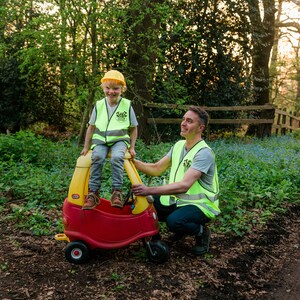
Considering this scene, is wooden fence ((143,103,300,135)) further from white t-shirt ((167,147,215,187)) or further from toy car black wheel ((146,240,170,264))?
toy car black wheel ((146,240,170,264))

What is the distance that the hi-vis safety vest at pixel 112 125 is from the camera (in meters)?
3.98

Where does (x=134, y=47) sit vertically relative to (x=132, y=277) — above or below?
above

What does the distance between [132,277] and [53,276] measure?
0.70 m

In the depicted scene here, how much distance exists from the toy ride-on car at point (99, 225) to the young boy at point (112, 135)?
0.10 metres

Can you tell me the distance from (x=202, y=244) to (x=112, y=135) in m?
1.46

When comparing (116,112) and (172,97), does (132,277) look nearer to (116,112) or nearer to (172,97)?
(116,112)

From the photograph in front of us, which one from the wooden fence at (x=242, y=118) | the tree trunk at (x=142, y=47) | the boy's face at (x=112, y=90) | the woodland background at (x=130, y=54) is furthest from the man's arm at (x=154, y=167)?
the wooden fence at (x=242, y=118)

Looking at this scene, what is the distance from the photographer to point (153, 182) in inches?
258

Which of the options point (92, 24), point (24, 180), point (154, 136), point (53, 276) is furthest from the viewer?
point (154, 136)

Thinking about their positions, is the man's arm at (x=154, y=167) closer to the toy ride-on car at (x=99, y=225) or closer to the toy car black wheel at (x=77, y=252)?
the toy ride-on car at (x=99, y=225)

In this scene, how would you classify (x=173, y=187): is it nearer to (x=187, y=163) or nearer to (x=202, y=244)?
(x=187, y=163)

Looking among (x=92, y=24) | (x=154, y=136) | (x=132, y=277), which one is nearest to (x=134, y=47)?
(x=92, y=24)

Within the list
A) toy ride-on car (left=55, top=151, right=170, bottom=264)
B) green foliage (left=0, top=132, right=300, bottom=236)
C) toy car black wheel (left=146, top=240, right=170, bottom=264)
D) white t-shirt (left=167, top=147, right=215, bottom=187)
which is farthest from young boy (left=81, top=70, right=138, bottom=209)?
green foliage (left=0, top=132, right=300, bottom=236)

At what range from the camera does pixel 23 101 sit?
13156 mm
